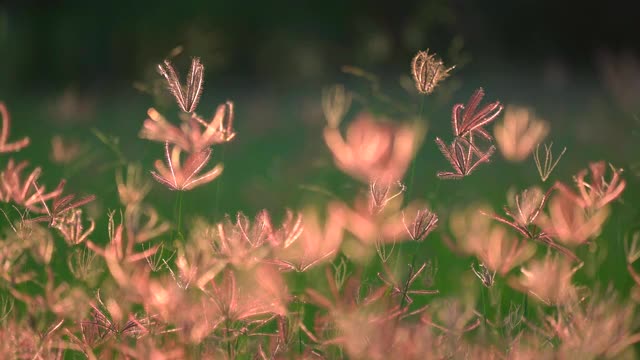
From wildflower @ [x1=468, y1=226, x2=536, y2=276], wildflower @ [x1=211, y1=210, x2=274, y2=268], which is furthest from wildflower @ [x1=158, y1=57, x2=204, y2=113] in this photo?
wildflower @ [x1=468, y1=226, x2=536, y2=276]

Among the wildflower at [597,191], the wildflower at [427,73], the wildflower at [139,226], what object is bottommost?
the wildflower at [139,226]

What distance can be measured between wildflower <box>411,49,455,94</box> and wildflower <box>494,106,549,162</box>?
0.68 ft

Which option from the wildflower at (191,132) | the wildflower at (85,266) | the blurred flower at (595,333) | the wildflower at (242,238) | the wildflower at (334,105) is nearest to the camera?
the blurred flower at (595,333)

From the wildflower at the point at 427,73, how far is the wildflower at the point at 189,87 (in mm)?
361

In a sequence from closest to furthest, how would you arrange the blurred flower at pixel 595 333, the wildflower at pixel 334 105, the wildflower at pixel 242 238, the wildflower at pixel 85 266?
1. the blurred flower at pixel 595 333
2. the wildflower at pixel 242 238
3. the wildflower at pixel 85 266
4. the wildflower at pixel 334 105

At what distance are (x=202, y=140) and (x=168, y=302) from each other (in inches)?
12.5

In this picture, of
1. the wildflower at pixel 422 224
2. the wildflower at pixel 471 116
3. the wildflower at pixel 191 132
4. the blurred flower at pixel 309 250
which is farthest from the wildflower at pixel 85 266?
the wildflower at pixel 471 116

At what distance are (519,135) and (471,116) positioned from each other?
0.97ft

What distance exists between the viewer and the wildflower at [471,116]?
139cm

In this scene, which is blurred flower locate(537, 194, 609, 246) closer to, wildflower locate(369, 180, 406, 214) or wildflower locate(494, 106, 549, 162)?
wildflower locate(494, 106, 549, 162)

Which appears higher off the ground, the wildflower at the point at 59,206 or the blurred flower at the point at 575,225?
the blurred flower at the point at 575,225

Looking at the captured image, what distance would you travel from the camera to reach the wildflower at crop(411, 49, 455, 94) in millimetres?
1438

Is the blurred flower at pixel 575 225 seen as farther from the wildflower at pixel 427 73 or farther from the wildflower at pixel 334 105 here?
the wildflower at pixel 334 105

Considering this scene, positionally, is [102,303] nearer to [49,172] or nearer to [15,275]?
[15,275]
